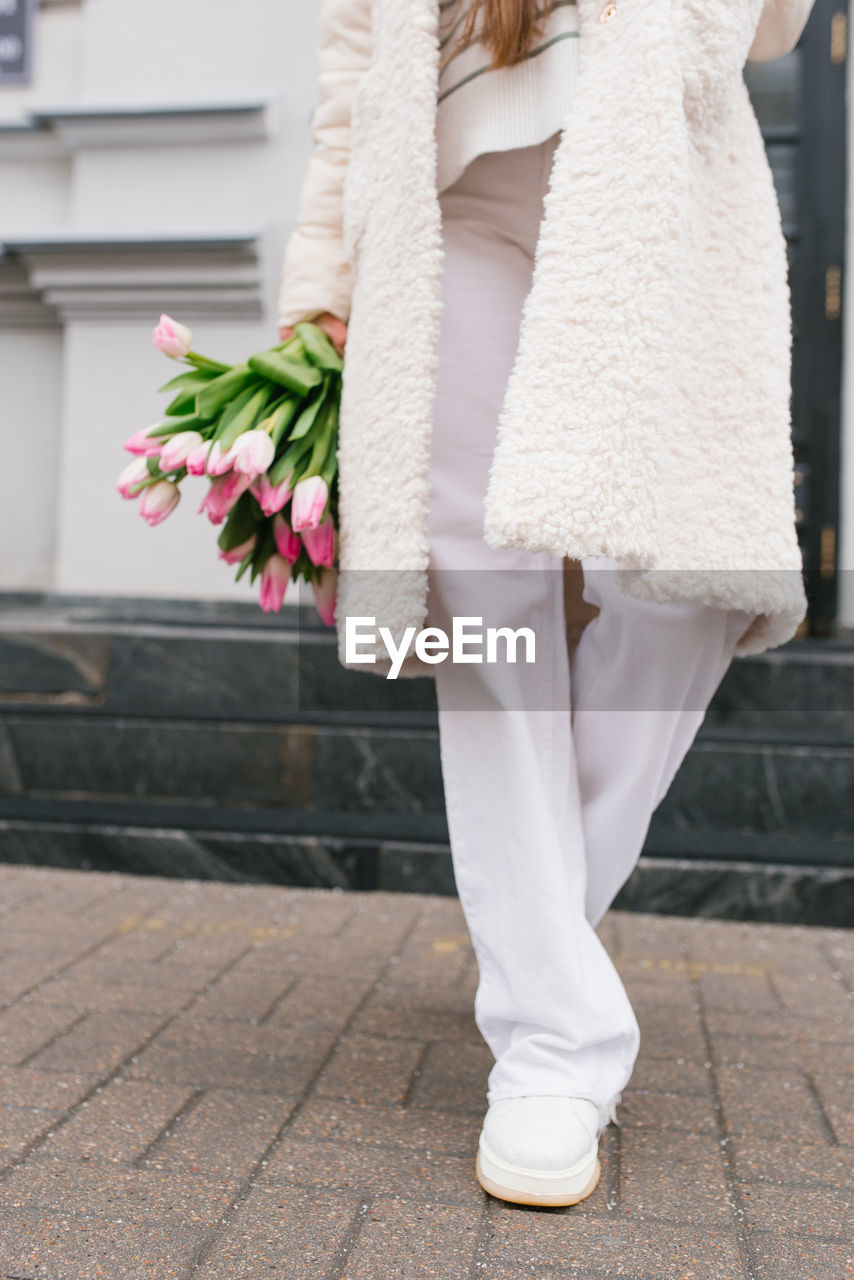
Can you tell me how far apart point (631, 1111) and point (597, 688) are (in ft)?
2.03

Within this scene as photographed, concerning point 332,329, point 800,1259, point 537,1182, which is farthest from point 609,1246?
point 332,329

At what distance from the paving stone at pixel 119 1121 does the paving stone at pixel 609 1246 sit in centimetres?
49

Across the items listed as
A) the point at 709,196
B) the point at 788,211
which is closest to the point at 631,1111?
the point at 709,196

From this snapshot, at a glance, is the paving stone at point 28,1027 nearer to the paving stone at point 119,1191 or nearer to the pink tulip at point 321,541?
the paving stone at point 119,1191

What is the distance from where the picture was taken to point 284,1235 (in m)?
1.31

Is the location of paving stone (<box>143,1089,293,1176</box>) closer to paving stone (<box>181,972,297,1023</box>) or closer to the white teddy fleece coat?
paving stone (<box>181,972,297,1023</box>)

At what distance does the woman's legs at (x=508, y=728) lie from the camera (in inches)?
57.7

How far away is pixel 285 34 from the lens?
12.2 ft

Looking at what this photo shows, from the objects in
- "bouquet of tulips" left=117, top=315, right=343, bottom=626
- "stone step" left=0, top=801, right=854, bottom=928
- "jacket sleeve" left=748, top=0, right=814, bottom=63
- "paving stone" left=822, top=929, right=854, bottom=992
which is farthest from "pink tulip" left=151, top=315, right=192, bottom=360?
"paving stone" left=822, top=929, right=854, bottom=992

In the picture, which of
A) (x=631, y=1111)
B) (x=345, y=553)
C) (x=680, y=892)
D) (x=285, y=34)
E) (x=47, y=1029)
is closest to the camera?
(x=345, y=553)

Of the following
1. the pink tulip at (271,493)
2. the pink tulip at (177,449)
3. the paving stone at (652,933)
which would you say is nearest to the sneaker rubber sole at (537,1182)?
the pink tulip at (271,493)

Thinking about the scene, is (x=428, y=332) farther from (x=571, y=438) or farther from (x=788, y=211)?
(x=788, y=211)

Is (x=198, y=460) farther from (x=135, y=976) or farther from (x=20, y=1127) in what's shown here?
A: (x=135, y=976)

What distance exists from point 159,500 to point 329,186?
532 millimetres
